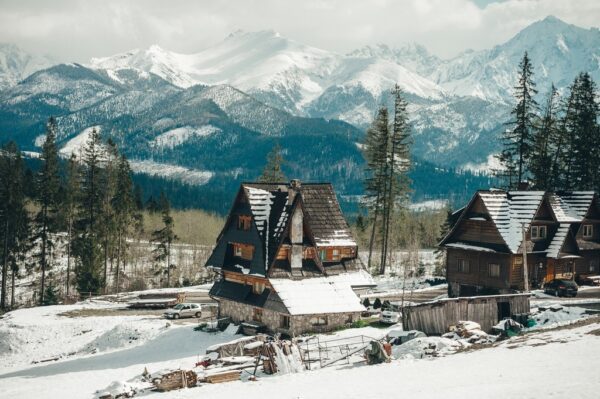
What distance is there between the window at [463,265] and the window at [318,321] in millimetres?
20041

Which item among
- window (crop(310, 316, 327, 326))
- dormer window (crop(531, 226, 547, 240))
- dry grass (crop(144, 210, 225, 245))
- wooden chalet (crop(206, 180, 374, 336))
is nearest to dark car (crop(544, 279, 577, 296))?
dormer window (crop(531, 226, 547, 240))

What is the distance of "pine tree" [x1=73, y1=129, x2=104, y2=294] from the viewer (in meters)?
87.1

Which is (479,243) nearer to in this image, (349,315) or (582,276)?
(582,276)

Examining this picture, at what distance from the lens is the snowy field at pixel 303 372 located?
33531 mm

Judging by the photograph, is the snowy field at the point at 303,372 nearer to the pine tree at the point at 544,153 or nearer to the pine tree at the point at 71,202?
the pine tree at the point at 71,202

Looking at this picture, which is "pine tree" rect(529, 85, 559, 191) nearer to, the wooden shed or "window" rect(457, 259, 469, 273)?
"window" rect(457, 259, 469, 273)

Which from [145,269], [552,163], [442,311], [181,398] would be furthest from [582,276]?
[145,269]

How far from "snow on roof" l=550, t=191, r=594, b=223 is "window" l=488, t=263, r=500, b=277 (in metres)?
8.77

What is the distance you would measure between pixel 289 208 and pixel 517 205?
23768 mm

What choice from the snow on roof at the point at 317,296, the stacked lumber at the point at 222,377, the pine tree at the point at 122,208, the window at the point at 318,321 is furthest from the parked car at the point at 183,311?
the pine tree at the point at 122,208

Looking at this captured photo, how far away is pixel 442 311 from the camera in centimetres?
5022

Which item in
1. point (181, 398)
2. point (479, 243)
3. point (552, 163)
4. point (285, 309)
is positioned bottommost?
point (181, 398)

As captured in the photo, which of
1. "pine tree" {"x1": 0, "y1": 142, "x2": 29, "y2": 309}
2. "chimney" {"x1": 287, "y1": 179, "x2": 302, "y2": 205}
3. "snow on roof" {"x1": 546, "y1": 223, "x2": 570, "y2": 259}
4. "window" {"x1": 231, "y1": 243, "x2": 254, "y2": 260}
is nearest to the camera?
"chimney" {"x1": 287, "y1": 179, "x2": 302, "y2": 205}

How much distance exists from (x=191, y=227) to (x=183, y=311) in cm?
8940
